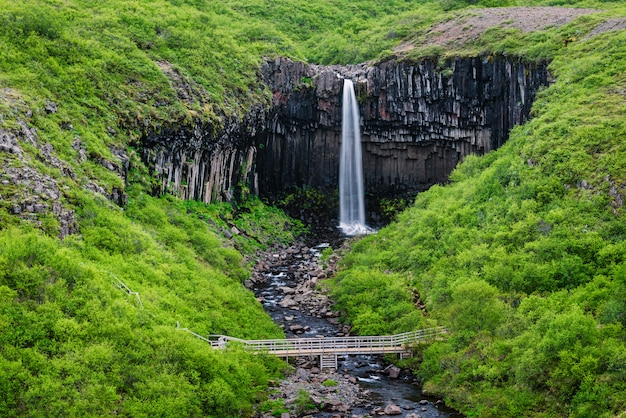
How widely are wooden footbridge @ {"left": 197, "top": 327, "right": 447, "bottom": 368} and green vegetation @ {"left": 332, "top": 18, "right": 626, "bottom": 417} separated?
4.30 feet

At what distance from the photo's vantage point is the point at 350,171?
70.6 m

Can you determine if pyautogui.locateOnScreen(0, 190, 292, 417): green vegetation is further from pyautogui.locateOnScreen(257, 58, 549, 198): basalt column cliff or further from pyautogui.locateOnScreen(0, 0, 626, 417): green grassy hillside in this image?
pyautogui.locateOnScreen(257, 58, 549, 198): basalt column cliff

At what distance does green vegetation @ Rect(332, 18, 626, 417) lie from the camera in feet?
98.2

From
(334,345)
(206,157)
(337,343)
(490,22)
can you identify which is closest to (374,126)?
(490,22)

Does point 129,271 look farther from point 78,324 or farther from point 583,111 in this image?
point 583,111

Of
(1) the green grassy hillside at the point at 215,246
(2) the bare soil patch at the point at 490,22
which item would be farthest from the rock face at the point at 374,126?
(2) the bare soil patch at the point at 490,22

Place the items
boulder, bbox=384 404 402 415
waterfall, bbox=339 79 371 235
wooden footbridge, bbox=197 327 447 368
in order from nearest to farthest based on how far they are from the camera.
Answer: boulder, bbox=384 404 402 415, wooden footbridge, bbox=197 327 447 368, waterfall, bbox=339 79 371 235

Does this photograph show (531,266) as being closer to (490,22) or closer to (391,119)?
(391,119)

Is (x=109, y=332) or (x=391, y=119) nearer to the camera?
(x=109, y=332)

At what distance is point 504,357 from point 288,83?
40.3 meters

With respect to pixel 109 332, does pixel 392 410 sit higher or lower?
lower

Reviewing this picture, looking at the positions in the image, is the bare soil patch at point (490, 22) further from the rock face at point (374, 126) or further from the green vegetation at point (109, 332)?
the green vegetation at point (109, 332)

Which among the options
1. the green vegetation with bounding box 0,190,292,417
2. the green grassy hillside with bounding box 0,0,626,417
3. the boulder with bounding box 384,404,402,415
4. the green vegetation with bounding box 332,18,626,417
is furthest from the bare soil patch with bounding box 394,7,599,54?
the boulder with bounding box 384,404,402,415

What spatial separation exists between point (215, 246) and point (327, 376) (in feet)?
51.8
